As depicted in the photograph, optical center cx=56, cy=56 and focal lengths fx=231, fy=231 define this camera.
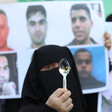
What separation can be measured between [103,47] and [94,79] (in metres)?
0.22

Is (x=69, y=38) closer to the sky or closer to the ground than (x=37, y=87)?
closer to the sky

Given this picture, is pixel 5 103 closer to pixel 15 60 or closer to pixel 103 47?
pixel 15 60

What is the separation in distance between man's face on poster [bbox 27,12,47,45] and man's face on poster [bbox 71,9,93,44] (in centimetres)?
20

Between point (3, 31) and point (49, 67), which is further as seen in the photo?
point (3, 31)

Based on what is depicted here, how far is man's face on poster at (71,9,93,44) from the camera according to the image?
5.04ft

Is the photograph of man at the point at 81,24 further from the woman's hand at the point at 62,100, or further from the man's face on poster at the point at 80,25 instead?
the woman's hand at the point at 62,100

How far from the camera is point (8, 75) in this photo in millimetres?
1475

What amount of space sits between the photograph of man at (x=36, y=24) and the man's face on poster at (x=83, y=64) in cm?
26

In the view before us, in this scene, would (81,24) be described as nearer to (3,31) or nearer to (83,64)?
(83,64)

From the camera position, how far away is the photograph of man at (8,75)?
4.81ft

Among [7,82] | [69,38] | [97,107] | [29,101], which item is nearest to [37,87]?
[29,101]

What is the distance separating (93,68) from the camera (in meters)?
1.56

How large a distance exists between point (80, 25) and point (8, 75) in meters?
0.57

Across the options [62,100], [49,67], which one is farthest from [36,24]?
[62,100]
